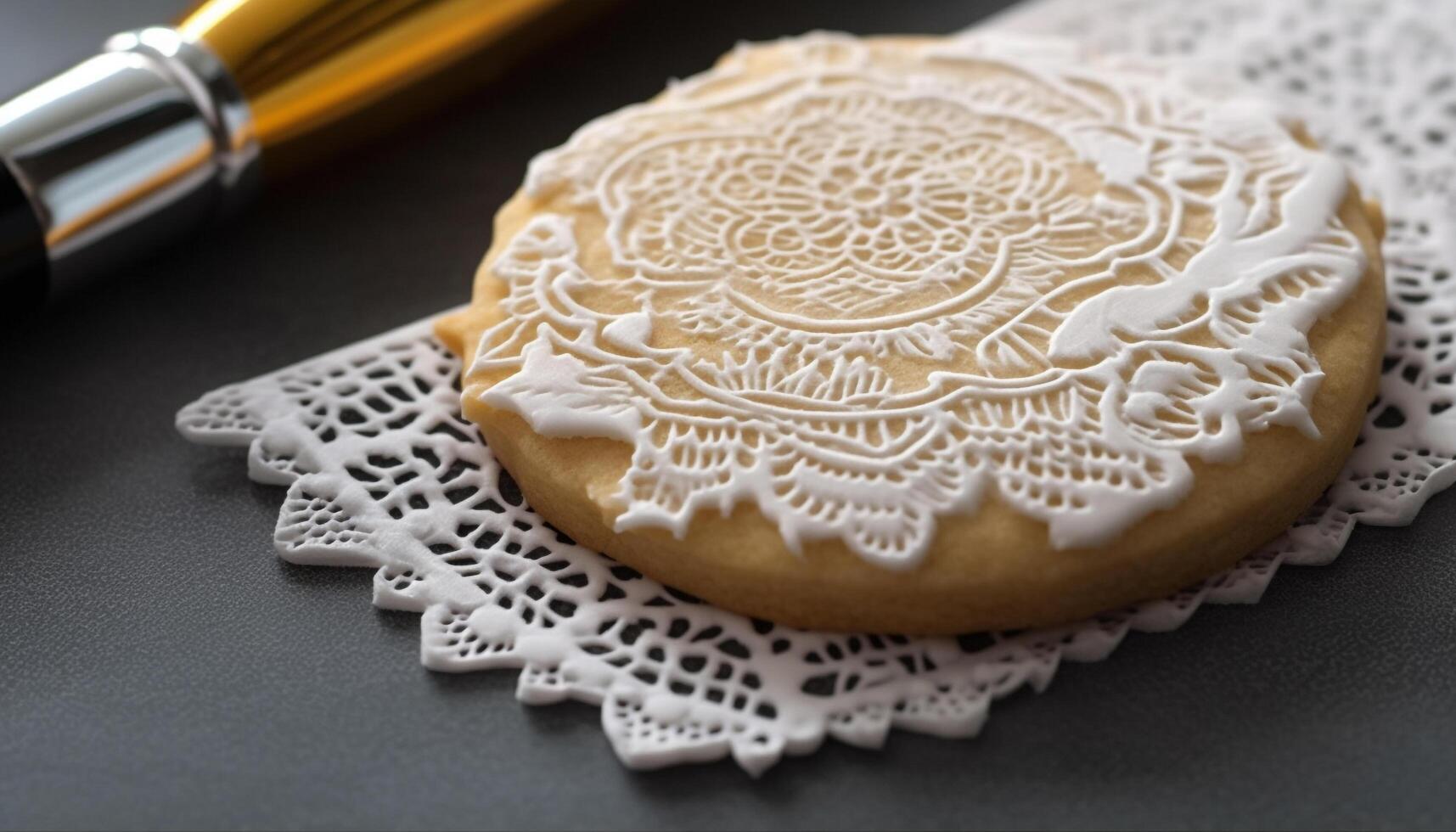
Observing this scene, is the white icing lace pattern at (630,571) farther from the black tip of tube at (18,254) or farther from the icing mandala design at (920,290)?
the black tip of tube at (18,254)

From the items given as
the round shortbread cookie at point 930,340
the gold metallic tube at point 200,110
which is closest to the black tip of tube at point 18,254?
the gold metallic tube at point 200,110

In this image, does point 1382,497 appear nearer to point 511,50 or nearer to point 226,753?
point 226,753

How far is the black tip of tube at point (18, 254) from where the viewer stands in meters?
1.05

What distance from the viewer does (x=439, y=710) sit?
0.81 metres

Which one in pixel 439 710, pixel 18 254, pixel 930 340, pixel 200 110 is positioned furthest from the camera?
pixel 200 110

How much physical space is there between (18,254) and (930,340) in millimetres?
698

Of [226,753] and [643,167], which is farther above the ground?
[643,167]

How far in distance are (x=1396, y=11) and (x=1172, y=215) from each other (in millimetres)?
645

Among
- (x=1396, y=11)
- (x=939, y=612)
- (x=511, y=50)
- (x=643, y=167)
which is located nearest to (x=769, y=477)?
(x=939, y=612)

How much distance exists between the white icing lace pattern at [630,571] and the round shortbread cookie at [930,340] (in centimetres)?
2

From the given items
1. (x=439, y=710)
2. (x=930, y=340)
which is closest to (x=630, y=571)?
(x=439, y=710)

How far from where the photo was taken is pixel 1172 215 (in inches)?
40.2

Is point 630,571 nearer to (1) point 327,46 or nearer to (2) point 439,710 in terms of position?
(2) point 439,710

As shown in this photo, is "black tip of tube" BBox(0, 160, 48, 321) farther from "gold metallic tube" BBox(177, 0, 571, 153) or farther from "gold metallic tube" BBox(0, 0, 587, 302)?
"gold metallic tube" BBox(177, 0, 571, 153)
